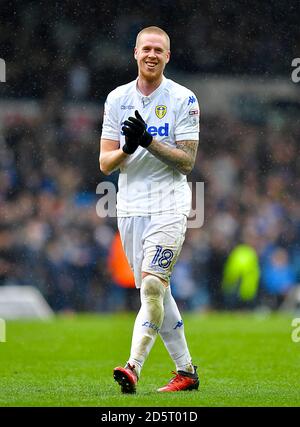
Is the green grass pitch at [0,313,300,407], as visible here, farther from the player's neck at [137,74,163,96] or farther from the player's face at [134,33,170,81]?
the player's face at [134,33,170,81]

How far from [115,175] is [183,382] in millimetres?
11325

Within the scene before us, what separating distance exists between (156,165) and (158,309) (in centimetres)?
98

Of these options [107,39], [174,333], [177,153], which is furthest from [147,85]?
[107,39]

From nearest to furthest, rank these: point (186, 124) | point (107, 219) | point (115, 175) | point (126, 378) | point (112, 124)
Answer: point (126, 378)
point (186, 124)
point (112, 124)
point (115, 175)
point (107, 219)

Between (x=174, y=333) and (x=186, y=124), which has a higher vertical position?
(x=186, y=124)

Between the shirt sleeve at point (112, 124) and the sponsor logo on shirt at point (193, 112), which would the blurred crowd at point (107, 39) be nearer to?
the shirt sleeve at point (112, 124)

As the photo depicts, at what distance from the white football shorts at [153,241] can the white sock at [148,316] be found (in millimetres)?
83

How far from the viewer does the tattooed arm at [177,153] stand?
6.82 metres

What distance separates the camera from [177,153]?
6914 mm

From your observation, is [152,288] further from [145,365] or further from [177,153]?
[145,365]

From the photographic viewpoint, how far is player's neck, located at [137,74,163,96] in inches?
280

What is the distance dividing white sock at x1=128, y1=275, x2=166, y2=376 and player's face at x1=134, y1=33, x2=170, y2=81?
1378mm

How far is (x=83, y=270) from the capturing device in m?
18.6

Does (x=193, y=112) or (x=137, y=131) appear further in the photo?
(x=193, y=112)
